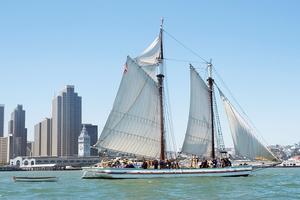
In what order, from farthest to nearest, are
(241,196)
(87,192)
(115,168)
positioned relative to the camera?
(115,168), (87,192), (241,196)

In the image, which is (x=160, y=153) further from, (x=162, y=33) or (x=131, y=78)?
(x=162, y=33)

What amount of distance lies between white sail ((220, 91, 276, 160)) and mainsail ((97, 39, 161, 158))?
10.8m

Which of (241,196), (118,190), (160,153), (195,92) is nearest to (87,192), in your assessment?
(118,190)

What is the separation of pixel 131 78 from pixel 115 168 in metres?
12.5

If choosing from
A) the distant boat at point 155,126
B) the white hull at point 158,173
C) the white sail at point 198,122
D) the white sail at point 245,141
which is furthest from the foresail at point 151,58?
the white hull at point 158,173

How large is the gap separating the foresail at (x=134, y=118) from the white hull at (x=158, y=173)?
320 centimetres

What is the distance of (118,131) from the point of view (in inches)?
2731

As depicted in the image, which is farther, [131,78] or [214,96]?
[214,96]

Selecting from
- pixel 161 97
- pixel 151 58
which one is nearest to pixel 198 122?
pixel 161 97

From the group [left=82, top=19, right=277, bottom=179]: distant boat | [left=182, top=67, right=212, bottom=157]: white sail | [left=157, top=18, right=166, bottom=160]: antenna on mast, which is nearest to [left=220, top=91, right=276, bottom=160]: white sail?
[left=82, top=19, right=277, bottom=179]: distant boat

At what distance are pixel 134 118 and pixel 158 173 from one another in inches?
317

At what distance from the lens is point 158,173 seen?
69.1 metres

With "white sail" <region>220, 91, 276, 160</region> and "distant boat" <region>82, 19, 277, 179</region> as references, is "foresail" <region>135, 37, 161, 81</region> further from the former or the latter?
"white sail" <region>220, 91, 276, 160</region>

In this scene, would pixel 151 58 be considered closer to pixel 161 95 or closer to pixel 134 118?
pixel 161 95
